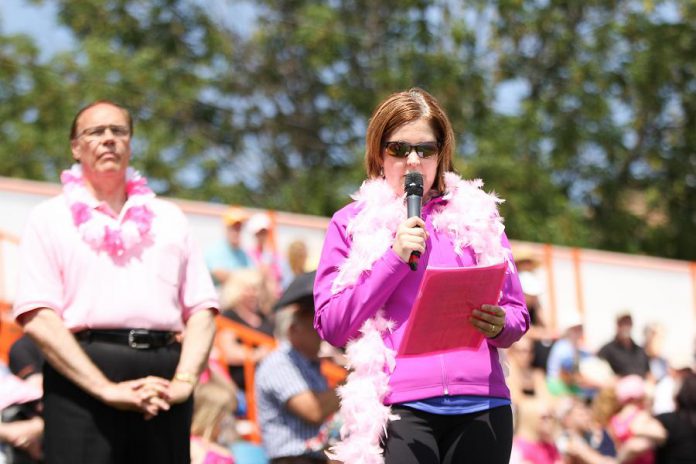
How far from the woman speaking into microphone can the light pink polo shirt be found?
3.05 ft

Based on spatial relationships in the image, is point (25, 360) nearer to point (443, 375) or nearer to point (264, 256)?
point (443, 375)

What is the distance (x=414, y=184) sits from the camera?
405 centimetres

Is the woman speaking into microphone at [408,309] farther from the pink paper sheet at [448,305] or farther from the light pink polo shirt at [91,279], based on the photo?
the light pink polo shirt at [91,279]

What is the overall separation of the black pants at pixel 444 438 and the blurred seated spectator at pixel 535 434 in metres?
4.60

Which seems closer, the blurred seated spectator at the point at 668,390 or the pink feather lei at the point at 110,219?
the pink feather lei at the point at 110,219

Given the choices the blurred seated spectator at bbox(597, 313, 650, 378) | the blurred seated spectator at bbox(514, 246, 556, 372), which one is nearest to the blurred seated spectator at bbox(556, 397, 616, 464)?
the blurred seated spectator at bbox(514, 246, 556, 372)

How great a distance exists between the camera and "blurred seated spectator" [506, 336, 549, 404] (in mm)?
9352

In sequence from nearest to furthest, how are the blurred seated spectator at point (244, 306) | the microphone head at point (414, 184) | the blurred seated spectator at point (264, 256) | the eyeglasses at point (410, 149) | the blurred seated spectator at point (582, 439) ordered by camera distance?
1. the microphone head at point (414, 184)
2. the eyeglasses at point (410, 149)
3. the blurred seated spectator at point (582, 439)
4. the blurred seated spectator at point (244, 306)
5. the blurred seated spectator at point (264, 256)

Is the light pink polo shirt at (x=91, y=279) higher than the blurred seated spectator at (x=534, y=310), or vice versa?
the blurred seated spectator at (x=534, y=310)

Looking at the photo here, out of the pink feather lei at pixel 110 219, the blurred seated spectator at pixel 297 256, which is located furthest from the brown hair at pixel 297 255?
the pink feather lei at pixel 110 219

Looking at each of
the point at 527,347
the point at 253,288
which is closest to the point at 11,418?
the point at 253,288

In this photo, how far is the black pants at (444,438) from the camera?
401 centimetres

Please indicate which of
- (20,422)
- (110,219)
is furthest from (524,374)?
(110,219)

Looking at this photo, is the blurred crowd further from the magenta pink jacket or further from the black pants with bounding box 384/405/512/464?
the black pants with bounding box 384/405/512/464
